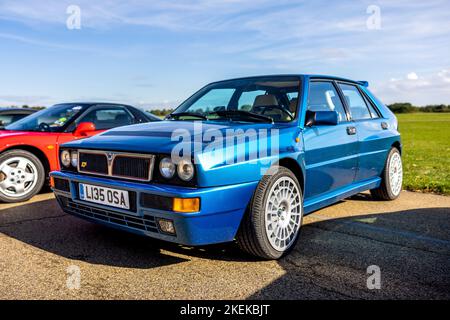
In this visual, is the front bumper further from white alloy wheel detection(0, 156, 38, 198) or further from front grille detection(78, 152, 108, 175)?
white alloy wheel detection(0, 156, 38, 198)

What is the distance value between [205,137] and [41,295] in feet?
4.66

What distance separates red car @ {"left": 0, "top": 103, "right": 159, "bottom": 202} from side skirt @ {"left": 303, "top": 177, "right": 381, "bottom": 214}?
2.92 m

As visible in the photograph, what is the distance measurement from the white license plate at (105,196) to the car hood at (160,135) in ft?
0.98

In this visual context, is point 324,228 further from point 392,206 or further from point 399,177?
point 399,177

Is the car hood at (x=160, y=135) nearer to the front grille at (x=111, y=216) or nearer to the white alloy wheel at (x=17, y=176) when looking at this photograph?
the front grille at (x=111, y=216)

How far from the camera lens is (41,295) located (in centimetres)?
244

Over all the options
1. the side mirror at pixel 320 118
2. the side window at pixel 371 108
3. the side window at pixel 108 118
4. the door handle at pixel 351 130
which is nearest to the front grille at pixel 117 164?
the side mirror at pixel 320 118

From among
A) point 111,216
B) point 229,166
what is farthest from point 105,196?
point 229,166

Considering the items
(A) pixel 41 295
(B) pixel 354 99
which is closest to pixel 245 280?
(A) pixel 41 295

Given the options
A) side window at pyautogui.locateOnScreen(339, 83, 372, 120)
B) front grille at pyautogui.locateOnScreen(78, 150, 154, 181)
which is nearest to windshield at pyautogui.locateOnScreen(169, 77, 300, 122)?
side window at pyautogui.locateOnScreen(339, 83, 372, 120)

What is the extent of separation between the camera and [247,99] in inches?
157

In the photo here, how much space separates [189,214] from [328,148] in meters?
1.71

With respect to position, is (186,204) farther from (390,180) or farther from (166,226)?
(390,180)

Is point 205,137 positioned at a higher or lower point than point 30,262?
higher
